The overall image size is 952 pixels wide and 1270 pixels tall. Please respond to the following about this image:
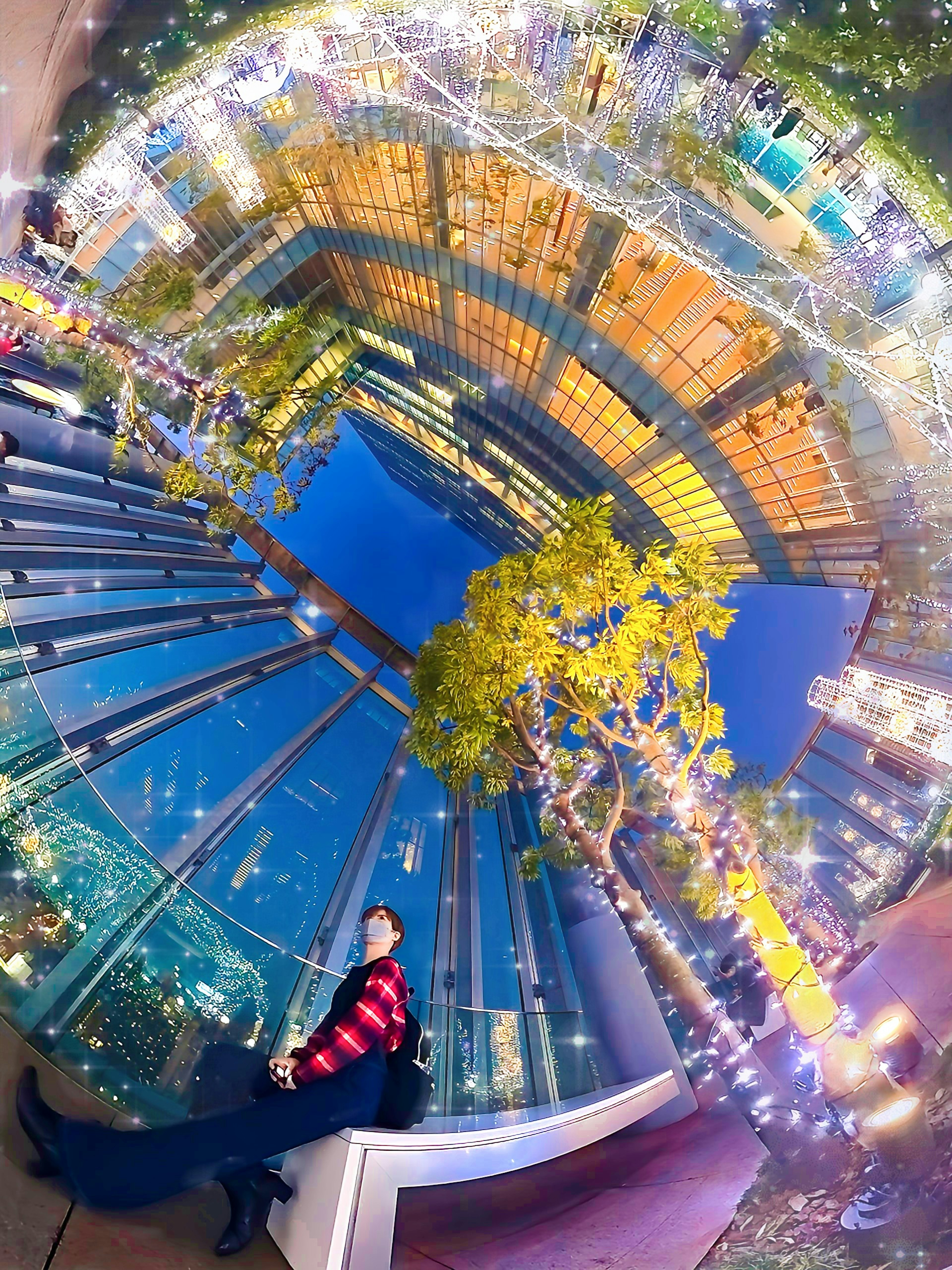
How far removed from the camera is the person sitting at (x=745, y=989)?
1.85 meters

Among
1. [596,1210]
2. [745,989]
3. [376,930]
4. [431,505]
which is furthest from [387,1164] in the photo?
[431,505]

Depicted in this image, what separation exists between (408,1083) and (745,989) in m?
1.11

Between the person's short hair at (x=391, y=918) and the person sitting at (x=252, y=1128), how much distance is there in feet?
0.40

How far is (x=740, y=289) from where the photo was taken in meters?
1.63

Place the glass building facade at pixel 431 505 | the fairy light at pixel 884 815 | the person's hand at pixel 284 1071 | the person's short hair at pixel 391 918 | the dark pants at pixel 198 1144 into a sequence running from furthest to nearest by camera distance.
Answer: the fairy light at pixel 884 815 → the person's short hair at pixel 391 918 → the glass building facade at pixel 431 505 → the person's hand at pixel 284 1071 → the dark pants at pixel 198 1144

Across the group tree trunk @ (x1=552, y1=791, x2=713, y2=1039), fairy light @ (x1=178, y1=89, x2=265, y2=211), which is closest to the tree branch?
tree trunk @ (x1=552, y1=791, x2=713, y2=1039)

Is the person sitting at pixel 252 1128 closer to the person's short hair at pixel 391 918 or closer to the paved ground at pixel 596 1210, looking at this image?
the person's short hair at pixel 391 918

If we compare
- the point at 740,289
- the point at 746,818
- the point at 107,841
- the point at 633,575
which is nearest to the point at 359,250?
the point at 740,289

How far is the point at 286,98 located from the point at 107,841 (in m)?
2.26

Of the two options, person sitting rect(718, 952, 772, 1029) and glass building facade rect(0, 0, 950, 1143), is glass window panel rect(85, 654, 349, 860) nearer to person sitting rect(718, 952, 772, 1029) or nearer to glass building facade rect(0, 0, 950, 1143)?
glass building facade rect(0, 0, 950, 1143)

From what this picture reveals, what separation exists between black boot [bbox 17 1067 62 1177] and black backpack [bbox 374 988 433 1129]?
79 cm

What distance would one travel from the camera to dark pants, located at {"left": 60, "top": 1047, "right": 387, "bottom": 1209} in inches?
53.2

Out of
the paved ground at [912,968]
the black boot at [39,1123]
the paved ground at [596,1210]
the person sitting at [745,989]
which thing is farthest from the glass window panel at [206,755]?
the paved ground at [912,968]

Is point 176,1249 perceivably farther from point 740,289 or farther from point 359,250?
point 740,289
